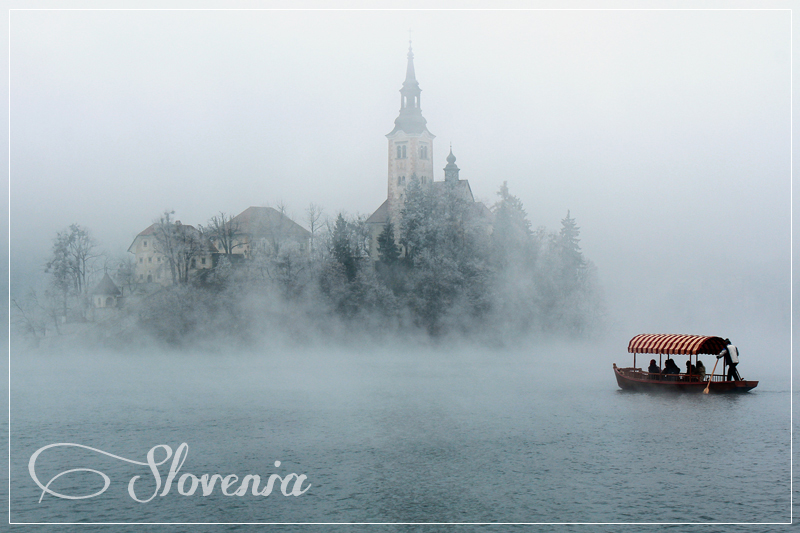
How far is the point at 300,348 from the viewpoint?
325ft

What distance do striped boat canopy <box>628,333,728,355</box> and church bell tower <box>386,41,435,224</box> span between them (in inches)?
2697

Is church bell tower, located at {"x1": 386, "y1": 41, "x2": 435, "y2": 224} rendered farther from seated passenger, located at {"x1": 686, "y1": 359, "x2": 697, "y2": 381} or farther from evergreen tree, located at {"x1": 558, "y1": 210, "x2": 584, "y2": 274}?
seated passenger, located at {"x1": 686, "y1": 359, "x2": 697, "y2": 381}

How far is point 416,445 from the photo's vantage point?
132 feet

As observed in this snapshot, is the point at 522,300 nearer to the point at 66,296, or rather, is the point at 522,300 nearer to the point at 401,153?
the point at 401,153

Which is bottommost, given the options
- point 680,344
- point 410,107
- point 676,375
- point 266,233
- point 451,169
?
point 676,375

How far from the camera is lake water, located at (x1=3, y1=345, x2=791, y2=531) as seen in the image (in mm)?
28547

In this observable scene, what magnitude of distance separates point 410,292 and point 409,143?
33.3m

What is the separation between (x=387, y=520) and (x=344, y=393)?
34011 millimetres

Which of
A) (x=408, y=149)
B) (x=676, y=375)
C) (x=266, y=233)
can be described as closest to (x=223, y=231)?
(x=266, y=233)

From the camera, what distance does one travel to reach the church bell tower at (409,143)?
121438mm

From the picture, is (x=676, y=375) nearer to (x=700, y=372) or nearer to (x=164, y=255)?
(x=700, y=372)

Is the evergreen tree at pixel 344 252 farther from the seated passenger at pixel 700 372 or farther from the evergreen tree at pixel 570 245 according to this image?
the seated passenger at pixel 700 372

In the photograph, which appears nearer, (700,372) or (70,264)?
(700,372)

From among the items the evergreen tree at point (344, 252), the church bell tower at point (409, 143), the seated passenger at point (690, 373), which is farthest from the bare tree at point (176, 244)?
the seated passenger at point (690, 373)
